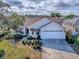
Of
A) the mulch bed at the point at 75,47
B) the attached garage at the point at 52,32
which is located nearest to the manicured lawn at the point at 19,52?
the attached garage at the point at 52,32

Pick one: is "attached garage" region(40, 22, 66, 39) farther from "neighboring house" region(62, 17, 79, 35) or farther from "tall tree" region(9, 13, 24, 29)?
"tall tree" region(9, 13, 24, 29)

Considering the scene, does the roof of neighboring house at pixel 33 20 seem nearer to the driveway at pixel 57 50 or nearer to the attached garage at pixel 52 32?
the attached garage at pixel 52 32

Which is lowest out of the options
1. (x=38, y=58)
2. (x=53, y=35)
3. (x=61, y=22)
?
(x=38, y=58)

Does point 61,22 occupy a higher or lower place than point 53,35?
higher

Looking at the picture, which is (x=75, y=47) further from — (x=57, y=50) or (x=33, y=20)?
(x=33, y=20)

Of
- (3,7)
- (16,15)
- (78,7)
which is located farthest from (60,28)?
(3,7)

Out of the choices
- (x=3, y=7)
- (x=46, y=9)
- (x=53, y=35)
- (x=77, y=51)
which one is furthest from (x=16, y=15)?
(x=77, y=51)

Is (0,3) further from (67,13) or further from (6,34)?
(67,13)
